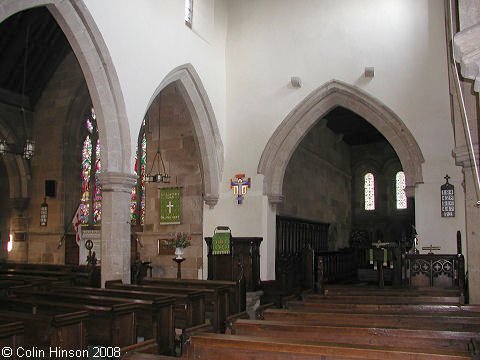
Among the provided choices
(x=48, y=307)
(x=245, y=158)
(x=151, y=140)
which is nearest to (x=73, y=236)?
(x=151, y=140)

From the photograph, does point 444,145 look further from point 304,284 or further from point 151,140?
point 151,140

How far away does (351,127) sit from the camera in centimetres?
1756

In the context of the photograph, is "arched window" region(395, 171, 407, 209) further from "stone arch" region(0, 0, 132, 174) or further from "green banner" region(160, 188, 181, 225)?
"stone arch" region(0, 0, 132, 174)

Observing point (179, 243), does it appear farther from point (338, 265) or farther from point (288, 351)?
point (288, 351)

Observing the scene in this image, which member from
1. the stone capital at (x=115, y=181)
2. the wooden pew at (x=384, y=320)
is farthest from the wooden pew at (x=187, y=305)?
the stone capital at (x=115, y=181)

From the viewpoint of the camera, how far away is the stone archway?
8.13m

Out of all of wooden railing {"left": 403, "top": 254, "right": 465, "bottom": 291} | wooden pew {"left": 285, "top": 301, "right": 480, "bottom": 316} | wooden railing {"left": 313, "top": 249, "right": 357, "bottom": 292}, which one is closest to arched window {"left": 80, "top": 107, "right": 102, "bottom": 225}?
wooden railing {"left": 313, "top": 249, "right": 357, "bottom": 292}

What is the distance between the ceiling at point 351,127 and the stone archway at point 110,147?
27.1 ft

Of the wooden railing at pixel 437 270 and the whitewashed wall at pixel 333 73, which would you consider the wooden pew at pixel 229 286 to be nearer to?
the wooden railing at pixel 437 270

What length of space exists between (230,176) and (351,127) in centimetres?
724

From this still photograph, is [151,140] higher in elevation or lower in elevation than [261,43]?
lower

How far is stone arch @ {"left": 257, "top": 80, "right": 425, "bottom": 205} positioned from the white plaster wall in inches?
56.8

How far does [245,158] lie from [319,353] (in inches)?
344

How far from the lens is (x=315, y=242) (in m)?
14.8
